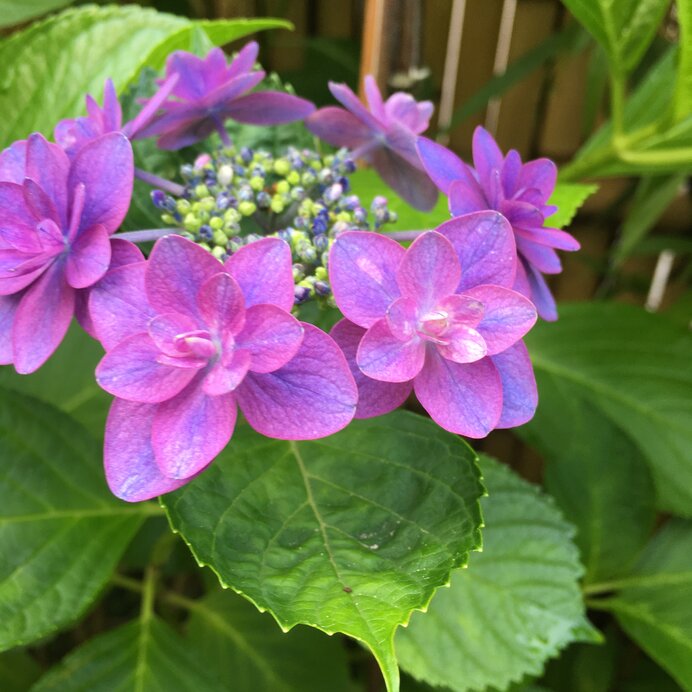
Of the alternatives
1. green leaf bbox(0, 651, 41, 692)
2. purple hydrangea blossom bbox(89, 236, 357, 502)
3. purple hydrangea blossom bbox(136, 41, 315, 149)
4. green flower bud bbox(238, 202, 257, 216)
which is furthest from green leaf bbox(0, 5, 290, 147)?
green leaf bbox(0, 651, 41, 692)

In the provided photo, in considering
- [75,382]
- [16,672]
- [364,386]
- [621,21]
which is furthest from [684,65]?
[16,672]

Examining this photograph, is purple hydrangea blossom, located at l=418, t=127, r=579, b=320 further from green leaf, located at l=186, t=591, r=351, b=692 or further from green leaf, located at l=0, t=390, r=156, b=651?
green leaf, located at l=186, t=591, r=351, b=692

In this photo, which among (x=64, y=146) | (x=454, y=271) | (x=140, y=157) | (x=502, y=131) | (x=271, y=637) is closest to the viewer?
(x=454, y=271)

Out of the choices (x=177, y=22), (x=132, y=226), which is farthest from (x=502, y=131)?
(x=132, y=226)

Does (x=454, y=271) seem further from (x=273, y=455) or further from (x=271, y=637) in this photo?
(x=271, y=637)

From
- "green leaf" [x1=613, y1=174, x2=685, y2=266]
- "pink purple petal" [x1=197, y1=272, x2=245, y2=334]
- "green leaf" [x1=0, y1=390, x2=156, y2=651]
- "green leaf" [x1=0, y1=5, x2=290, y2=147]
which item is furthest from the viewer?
"green leaf" [x1=613, y1=174, x2=685, y2=266]

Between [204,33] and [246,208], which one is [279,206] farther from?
[204,33]
